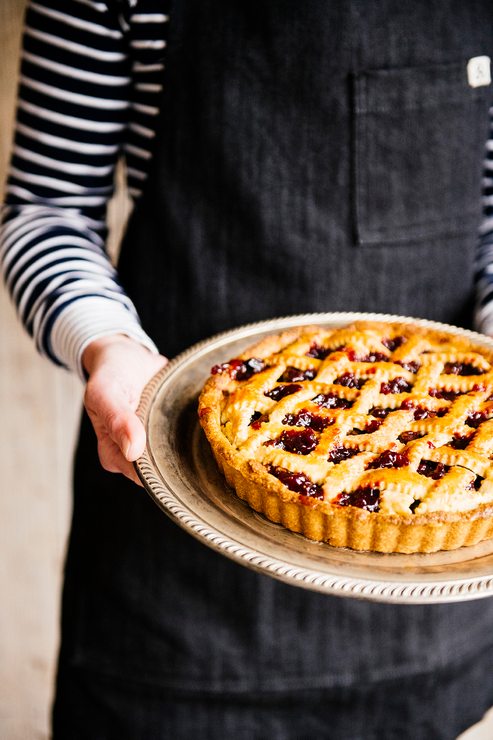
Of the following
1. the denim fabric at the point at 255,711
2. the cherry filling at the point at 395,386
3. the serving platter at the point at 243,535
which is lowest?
the denim fabric at the point at 255,711

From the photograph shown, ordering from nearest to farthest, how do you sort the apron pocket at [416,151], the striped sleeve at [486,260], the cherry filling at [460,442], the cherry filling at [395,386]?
1. the cherry filling at [460,442]
2. the cherry filling at [395,386]
3. the apron pocket at [416,151]
4. the striped sleeve at [486,260]

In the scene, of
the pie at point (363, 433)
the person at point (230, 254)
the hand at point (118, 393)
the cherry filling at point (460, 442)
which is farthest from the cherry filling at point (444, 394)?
the hand at point (118, 393)

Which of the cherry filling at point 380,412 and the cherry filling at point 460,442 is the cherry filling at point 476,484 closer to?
the cherry filling at point 460,442

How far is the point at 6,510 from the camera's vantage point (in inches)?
77.1

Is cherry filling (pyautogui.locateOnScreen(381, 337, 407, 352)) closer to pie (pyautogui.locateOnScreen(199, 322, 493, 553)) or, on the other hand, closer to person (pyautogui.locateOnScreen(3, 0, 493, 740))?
pie (pyautogui.locateOnScreen(199, 322, 493, 553))

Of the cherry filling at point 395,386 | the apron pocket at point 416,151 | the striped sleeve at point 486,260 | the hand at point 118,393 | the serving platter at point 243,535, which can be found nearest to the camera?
the serving platter at point 243,535

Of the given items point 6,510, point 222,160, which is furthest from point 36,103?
point 6,510

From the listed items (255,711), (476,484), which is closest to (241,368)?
(476,484)

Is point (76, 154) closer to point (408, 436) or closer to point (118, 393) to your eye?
point (118, 393)

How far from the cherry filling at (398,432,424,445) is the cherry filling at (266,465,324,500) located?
16 cm

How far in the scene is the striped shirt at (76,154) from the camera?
106 cm

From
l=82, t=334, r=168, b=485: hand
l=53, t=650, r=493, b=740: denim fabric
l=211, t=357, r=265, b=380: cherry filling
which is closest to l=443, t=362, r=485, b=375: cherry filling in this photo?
l=211, t=357, r=265, b=380: cherry filling

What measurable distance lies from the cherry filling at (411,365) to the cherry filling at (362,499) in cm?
30

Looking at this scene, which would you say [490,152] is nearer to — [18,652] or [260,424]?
[260,424]
